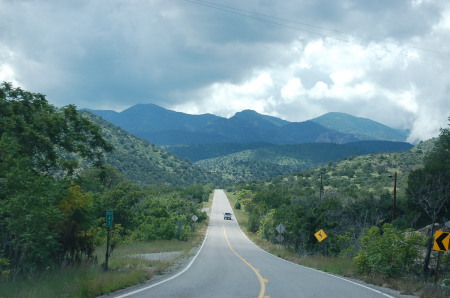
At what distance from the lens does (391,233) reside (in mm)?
18094

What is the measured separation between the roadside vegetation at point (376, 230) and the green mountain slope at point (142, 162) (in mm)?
40142

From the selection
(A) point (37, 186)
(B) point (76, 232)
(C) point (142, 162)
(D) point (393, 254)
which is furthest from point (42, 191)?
(C) point (142, 162)

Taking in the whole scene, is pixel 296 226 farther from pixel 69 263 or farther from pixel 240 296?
pixel 240 296

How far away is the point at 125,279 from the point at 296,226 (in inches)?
965

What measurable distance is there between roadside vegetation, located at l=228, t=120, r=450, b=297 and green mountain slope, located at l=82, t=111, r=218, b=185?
40.1 metres

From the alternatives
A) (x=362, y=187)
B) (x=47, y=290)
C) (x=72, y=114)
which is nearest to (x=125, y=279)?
(x=47, y=290)

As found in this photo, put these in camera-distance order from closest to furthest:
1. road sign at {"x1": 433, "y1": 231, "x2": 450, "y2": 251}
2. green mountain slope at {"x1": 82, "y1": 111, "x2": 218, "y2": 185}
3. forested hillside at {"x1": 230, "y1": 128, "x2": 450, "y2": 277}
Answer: road sign at {"x1": 433, "y1": 231, "x2": 450, "y2": 251} < forested hillside at {"x1": 230, "y1": 128, "x2": 450, "y2": 277} < green mountain slope at {"x1": 82, "y1": 111, "x2": 218, "y2": 185}

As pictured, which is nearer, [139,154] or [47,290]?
[47,290]

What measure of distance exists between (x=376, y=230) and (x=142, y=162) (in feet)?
386

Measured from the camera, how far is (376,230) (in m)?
20.5

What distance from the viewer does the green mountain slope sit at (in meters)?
119

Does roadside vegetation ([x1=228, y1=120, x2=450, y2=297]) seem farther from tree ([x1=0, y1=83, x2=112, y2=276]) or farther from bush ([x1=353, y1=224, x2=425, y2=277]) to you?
tree ([x1=0, y1=83, x2=112, y2=276])

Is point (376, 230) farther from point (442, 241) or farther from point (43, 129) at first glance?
point (43, 129)

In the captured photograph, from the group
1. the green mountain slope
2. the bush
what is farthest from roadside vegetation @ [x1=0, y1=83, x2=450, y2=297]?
the green mountain slope
